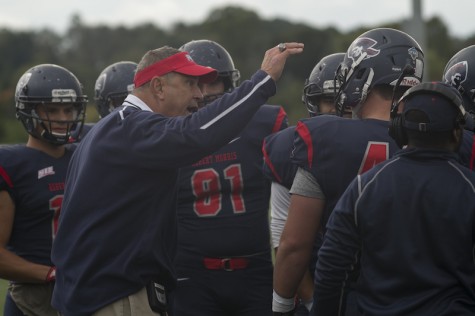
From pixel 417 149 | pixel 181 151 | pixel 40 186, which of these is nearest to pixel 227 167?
pixel 40 186

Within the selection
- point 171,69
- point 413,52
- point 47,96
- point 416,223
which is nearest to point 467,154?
point 413,52

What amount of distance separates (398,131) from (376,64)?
1.82 feet

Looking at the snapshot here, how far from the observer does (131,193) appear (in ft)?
13.0

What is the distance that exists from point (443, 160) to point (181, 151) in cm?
121

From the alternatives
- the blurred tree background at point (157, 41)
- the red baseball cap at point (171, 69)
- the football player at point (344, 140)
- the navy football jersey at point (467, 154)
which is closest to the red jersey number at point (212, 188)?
the red baseball cap at point (171, 69)

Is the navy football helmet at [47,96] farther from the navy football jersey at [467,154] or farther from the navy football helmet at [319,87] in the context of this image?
the navy football jersey at [467,154]

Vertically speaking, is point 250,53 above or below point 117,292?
below

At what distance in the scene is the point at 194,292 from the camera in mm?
5277

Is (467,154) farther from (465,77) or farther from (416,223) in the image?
(465,77)

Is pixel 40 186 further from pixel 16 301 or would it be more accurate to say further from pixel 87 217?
pixel 87 217

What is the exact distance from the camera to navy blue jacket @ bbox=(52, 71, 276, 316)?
153 inches

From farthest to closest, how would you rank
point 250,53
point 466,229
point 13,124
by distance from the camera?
point 250,53 → point 13,124 → point 466,229

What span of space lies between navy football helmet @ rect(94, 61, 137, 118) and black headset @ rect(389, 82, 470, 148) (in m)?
3.54

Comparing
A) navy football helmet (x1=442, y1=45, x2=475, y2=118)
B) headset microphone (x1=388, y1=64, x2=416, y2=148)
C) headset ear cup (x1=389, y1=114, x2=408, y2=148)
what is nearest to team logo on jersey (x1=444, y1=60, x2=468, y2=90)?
navy football helmet (x1=442, y1=45, x2=475, y2=118)
